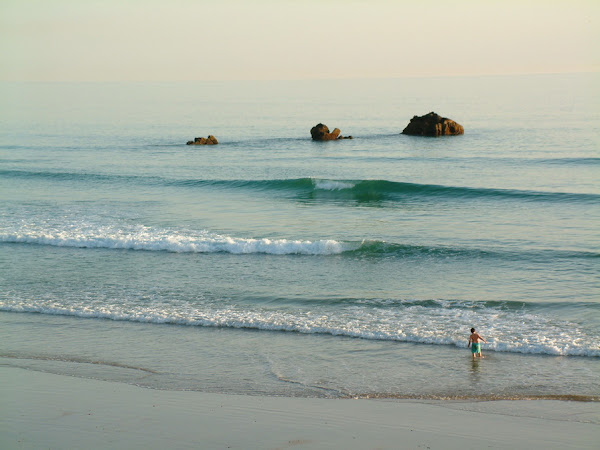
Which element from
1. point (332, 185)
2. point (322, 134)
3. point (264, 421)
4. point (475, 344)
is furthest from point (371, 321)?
point (322, 134)

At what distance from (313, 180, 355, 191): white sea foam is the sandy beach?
84.8 ft

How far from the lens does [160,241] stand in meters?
25.5

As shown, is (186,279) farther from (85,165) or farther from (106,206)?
(85,165)

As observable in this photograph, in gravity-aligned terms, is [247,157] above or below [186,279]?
above

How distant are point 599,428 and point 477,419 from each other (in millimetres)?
1922

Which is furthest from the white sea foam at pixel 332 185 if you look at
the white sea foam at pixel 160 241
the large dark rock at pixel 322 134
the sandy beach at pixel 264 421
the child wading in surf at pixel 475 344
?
the sandy beach at pixel 264 421

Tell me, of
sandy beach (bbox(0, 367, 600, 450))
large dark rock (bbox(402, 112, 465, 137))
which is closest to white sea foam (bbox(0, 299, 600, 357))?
sandy beach (bbox(0, 367, 600, 450))

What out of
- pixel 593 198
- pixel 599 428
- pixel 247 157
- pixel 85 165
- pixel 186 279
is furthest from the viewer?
pixel 247 157

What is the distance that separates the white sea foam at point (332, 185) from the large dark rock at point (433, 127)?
24.6m

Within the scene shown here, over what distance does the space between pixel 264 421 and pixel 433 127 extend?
171 feet

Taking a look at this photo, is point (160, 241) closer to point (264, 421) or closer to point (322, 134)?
point (264, 421)

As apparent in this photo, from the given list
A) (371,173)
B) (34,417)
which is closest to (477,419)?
A: (34,417)

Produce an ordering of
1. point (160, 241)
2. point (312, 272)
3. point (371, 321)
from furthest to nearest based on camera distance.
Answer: point (160, 241) < point (312, 272) < point (371, 321)

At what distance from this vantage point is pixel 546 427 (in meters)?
11.1
